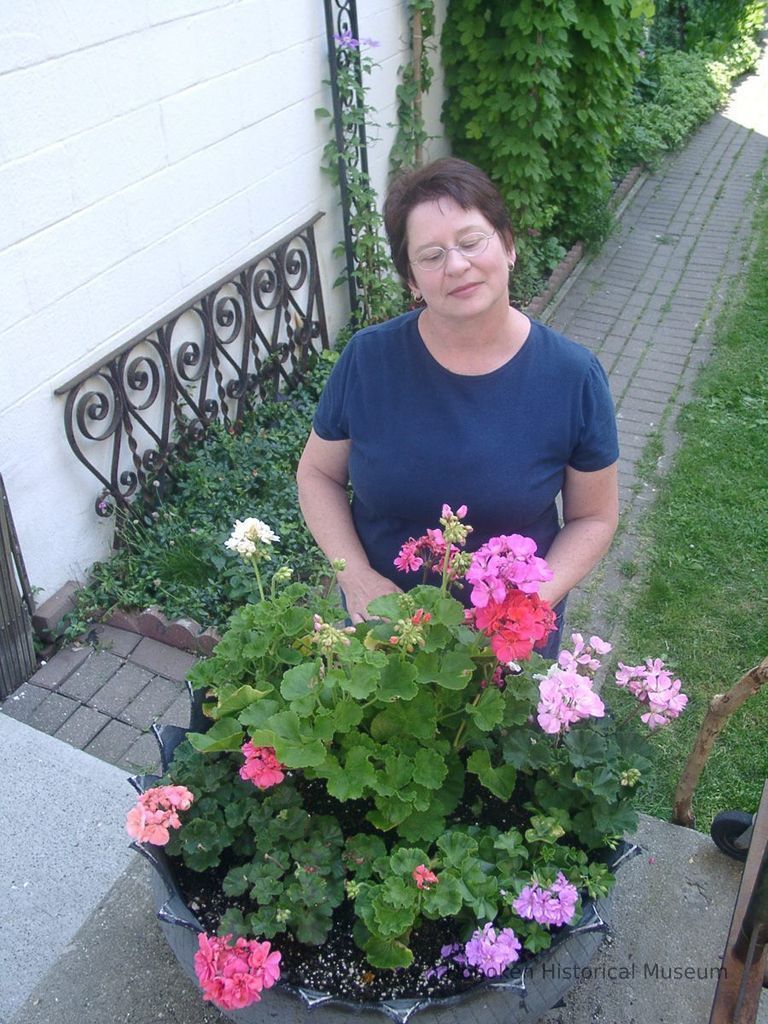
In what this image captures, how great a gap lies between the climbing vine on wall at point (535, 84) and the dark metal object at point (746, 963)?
4.75 m

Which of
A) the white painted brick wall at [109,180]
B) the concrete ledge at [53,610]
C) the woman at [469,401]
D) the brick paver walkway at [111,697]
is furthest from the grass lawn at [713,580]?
the white painted brick wall at [109,180]

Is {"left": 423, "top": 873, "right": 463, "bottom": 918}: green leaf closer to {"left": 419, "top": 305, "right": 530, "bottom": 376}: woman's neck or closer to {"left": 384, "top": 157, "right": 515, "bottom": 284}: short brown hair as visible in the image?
{"left": 419, "top": 305, "right": 530, "bottom": 376}: woman's neck

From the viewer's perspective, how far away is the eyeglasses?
A: 1591 mm

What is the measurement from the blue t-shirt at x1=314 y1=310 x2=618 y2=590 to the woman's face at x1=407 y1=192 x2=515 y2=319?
14 cm

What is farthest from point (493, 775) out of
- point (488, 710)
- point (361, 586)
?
point (361, 586)

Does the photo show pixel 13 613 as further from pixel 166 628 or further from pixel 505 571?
pixel 505 571

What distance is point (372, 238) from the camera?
168 inches

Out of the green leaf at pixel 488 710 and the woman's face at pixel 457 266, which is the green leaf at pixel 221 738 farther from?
the woman's face at pixel 457 266

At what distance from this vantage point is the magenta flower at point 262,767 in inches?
42.8

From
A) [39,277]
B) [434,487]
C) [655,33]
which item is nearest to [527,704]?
[434,487]

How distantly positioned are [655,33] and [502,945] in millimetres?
10617

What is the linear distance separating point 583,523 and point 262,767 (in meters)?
0.96

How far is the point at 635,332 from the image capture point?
533 centimetres

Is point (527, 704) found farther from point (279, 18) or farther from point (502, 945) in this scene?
point (279, 18)
